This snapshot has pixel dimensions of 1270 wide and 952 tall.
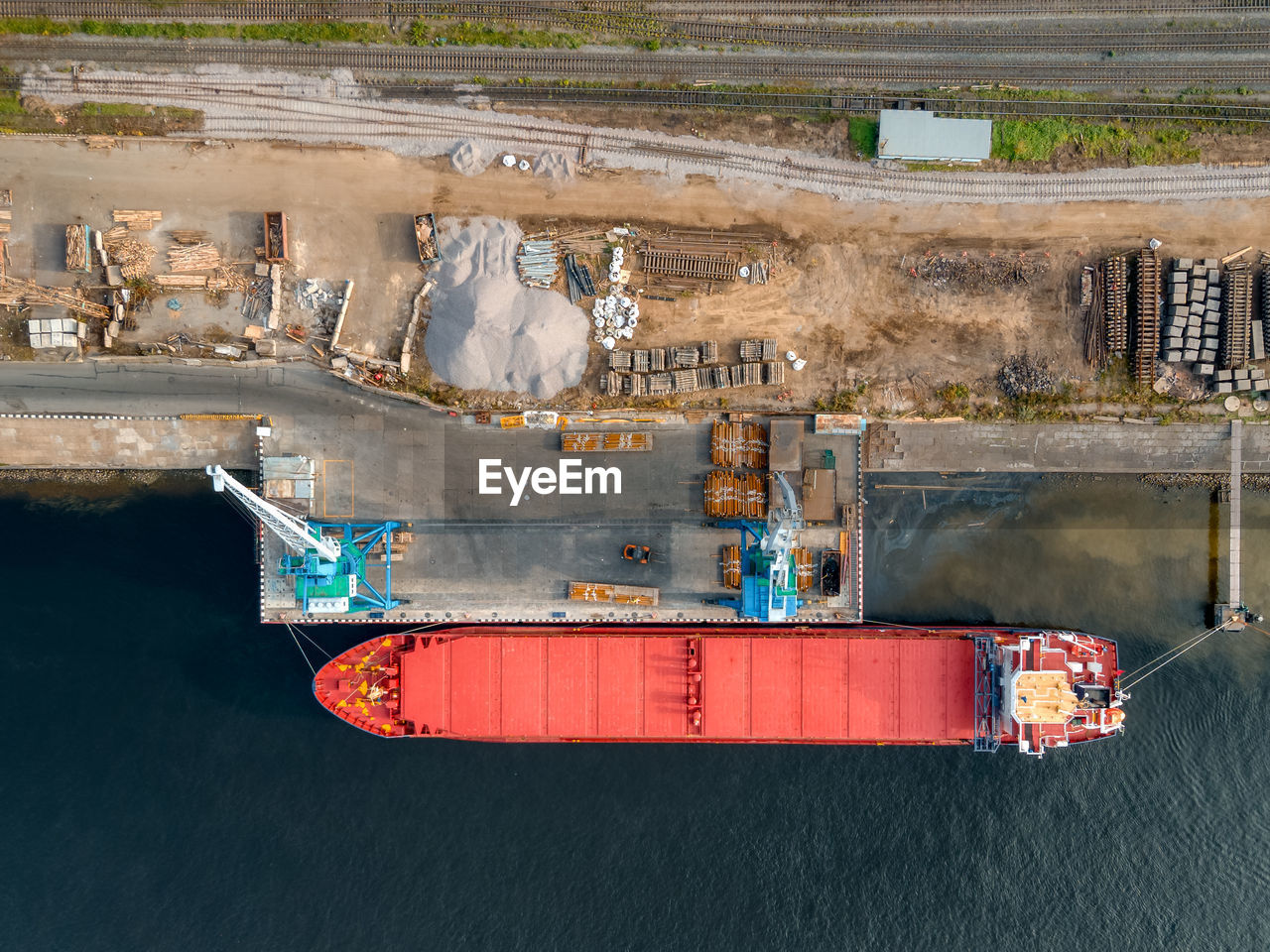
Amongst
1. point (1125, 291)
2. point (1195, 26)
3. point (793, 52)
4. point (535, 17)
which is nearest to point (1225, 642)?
point (1125, 291)

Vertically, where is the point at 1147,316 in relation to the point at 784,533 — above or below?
above

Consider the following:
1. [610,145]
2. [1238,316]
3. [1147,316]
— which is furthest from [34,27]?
[1238,316]

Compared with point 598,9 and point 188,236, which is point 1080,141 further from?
point 188,236

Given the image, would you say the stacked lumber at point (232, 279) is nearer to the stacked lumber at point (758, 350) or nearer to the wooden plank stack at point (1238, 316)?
the stacked lumber at point (758, 350)

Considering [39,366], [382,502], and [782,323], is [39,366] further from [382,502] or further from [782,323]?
[782,323]

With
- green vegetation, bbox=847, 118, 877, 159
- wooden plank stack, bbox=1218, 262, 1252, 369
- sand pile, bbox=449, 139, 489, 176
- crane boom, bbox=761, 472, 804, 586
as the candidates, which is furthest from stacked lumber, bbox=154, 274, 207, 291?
wooden plank stack, bbox=1218, 262, 1252, 369

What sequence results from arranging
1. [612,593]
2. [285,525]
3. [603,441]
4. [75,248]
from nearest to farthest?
[285,525] → [75,248] → [603,441] → [612,593]

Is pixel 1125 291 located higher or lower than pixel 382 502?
higher
